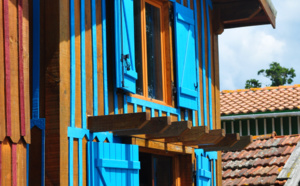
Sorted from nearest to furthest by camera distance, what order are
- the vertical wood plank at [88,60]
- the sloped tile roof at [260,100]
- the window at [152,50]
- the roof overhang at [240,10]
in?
the vertical wood plank at [88,60]
the window at [152,50]
the roof overhang at [240,10]
the sloped tile roof at [260,100]

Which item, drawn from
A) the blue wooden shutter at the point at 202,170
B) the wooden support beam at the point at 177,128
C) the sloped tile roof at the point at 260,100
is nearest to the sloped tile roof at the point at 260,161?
the blue wooden shutter at the point at 202,170

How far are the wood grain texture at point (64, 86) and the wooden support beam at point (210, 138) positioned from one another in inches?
79.4

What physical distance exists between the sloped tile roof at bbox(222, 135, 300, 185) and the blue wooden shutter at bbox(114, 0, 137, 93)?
3.66 meters

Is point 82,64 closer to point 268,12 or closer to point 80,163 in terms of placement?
point 80,163

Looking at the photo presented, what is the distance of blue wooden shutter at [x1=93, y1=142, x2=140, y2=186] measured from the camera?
7.39 meters

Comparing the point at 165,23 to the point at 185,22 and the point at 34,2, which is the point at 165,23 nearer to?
the point at 185,22

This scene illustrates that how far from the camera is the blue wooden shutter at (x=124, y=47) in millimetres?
7902

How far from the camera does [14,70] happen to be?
640 centimetres

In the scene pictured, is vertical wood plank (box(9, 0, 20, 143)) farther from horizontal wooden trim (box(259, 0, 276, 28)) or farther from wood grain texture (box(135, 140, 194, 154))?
horizontal wooden trim (box(259, 0, 276, 28))

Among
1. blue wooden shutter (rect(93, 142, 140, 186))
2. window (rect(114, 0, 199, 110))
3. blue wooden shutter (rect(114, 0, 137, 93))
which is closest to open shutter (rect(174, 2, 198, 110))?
window (rect(114, 0, 199, 110))

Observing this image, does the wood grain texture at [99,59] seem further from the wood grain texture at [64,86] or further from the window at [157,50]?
the wood grain texture at [64,86]

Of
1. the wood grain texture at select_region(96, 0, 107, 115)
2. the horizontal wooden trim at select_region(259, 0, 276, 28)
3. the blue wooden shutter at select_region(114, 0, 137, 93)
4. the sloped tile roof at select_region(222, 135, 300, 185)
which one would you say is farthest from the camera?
the sloped tile roof at select_region(222, 135, 300, 185)

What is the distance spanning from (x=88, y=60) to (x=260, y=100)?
11.3 meters

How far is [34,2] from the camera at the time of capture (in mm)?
7250
